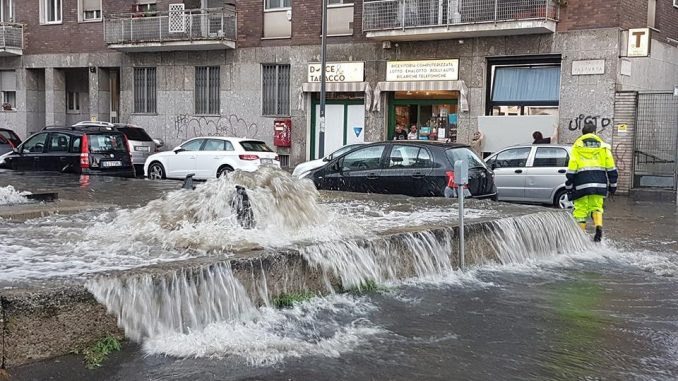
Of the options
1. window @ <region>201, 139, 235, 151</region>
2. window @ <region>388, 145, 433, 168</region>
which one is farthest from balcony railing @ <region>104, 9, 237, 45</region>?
window @ <region>388, 145, 433, 168</region>

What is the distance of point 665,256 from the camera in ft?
32.7

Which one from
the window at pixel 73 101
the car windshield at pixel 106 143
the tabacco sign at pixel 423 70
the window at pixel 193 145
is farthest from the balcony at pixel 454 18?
the window at pixel 73 101

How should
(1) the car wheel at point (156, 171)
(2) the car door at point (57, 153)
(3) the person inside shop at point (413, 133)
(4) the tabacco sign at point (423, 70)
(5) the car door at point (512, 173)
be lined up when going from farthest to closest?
1. (3) the person inside shop at point (413, 133)
2. (4) the tabacco sign at point (423, 70)
3. (1) the car wheel at point (156, 171)
4. (2) the car door at point (57, 153)
5. (5) the car door at point (512, 173)

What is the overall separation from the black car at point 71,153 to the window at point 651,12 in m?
16.1

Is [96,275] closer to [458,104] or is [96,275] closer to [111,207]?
[111,207]

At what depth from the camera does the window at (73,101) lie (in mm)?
32641

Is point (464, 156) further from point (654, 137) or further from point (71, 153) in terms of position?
point (654, 137)

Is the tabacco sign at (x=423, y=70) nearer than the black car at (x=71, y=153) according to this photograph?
No

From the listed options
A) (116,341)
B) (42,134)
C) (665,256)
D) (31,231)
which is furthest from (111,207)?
(42,134)

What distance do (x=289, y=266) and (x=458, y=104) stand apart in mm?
17548

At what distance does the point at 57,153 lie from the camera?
1731 cm

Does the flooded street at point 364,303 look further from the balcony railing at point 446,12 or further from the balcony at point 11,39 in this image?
the balcony at point 11,39

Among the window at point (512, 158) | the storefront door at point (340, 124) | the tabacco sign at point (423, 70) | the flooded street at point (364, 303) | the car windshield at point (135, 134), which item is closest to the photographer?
the flooded street at point (364, 303)

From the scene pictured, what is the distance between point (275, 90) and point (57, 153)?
10.6m
